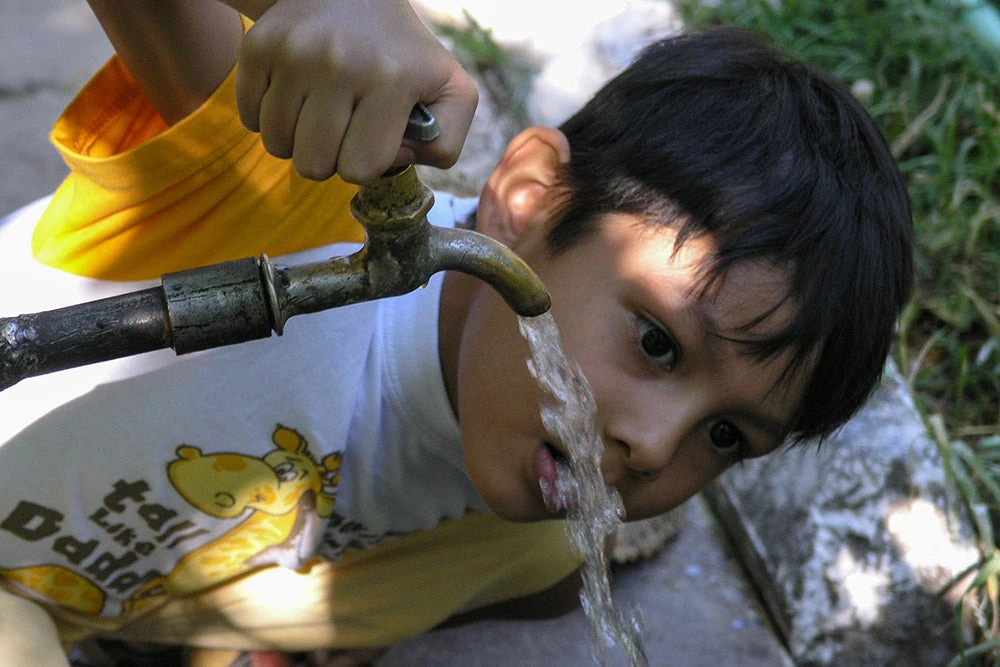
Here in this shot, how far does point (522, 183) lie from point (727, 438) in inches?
19.8

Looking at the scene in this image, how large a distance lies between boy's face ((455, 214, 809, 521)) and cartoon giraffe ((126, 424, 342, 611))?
11.6 inches

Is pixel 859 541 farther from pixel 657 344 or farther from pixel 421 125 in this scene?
pixel 421 125

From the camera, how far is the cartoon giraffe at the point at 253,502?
63.7 inches

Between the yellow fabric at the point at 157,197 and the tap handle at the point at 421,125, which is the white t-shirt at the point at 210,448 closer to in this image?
the yellow fabric at the point at 157,197

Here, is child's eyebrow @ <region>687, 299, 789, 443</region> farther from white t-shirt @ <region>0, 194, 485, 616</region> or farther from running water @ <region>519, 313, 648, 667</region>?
white t-shirt @ <region>0, 194, 485, 616</region>

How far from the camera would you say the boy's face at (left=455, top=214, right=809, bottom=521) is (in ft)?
4.66

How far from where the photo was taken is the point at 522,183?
1688 mm

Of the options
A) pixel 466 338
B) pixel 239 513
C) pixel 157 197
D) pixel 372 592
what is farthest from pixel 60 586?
pixel 466 338

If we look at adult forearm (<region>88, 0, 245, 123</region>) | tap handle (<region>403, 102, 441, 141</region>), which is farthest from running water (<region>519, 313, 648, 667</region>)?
adult forearm (<region>88, 0, 245, 123</region>)

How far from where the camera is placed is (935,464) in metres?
2.11

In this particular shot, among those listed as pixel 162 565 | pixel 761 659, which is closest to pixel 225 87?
pixel 162 565

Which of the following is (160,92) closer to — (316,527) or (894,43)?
(316,527)

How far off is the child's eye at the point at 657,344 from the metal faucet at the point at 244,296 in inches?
18.9

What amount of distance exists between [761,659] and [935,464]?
1.69ft
